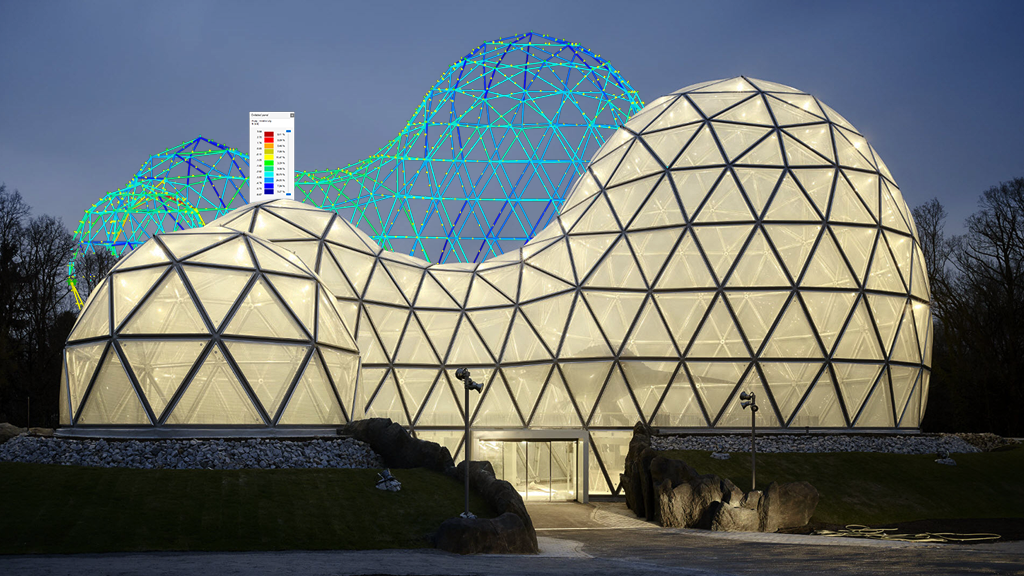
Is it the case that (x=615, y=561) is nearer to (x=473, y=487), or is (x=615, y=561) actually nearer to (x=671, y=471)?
(x=473, y=487)

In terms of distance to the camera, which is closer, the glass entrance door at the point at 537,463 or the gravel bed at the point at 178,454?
the gravel bed at the point at 178,454

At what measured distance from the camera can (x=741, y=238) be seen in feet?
104

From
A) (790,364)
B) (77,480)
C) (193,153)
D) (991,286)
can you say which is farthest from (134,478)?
(991,286)

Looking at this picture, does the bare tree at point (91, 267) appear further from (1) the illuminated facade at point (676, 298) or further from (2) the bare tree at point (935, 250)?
(2) the bare tree at point (935, 250)

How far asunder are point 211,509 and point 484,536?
237 inches

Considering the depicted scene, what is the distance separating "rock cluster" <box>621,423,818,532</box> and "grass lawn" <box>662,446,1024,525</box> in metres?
1.67

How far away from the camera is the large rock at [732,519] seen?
72.8ft

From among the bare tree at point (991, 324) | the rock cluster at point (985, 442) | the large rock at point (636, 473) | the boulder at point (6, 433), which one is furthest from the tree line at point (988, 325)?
the boulder at point (6, 433)

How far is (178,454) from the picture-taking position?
21266 mm

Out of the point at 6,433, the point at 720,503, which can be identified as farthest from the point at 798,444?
the point at 6,433

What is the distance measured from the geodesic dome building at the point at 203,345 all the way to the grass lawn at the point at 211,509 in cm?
431

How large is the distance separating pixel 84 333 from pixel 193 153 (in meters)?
28.1

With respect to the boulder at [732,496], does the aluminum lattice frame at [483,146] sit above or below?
above

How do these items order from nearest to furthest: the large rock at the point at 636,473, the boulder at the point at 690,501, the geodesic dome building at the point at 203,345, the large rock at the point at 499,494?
the large rock at the point at 499,494, the boulder at the point at 690,501, the geodesic dome building at the point at 203,345, the large rock at the point at 636,473
